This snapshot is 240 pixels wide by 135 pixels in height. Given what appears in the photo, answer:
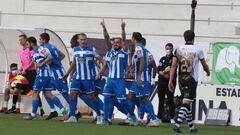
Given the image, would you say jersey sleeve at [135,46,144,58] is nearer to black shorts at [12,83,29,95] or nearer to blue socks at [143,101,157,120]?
blue socks at [143,101,157,120]

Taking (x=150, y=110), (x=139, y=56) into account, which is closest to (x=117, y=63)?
(x=139, y=56)

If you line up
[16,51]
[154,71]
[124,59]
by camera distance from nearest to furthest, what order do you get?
[124,59]
[154,71]
[16,51]

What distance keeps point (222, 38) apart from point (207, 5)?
5.86 ft

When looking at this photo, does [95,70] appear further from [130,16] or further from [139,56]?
[130,16]

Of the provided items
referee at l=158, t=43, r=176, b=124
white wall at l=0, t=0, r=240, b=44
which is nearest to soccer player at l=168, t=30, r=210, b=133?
referee at l=158, t=43, r=176, b=124

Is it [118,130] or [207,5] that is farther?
[207,5]

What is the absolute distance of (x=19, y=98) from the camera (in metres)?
25.4

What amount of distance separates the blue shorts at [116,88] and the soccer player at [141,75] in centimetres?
40

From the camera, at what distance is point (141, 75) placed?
20375 millimetres

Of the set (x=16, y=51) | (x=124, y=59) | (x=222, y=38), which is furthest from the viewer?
(x=222, y=38)

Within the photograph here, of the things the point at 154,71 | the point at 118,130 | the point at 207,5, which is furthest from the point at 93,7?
the point at 118,130

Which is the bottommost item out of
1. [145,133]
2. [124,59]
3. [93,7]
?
[145,133]

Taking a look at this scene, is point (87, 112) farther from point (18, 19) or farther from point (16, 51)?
point (18, 19)

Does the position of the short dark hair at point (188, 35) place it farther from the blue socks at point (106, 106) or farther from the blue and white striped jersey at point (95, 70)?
the blue and white striped jersey at point (95, 70)
